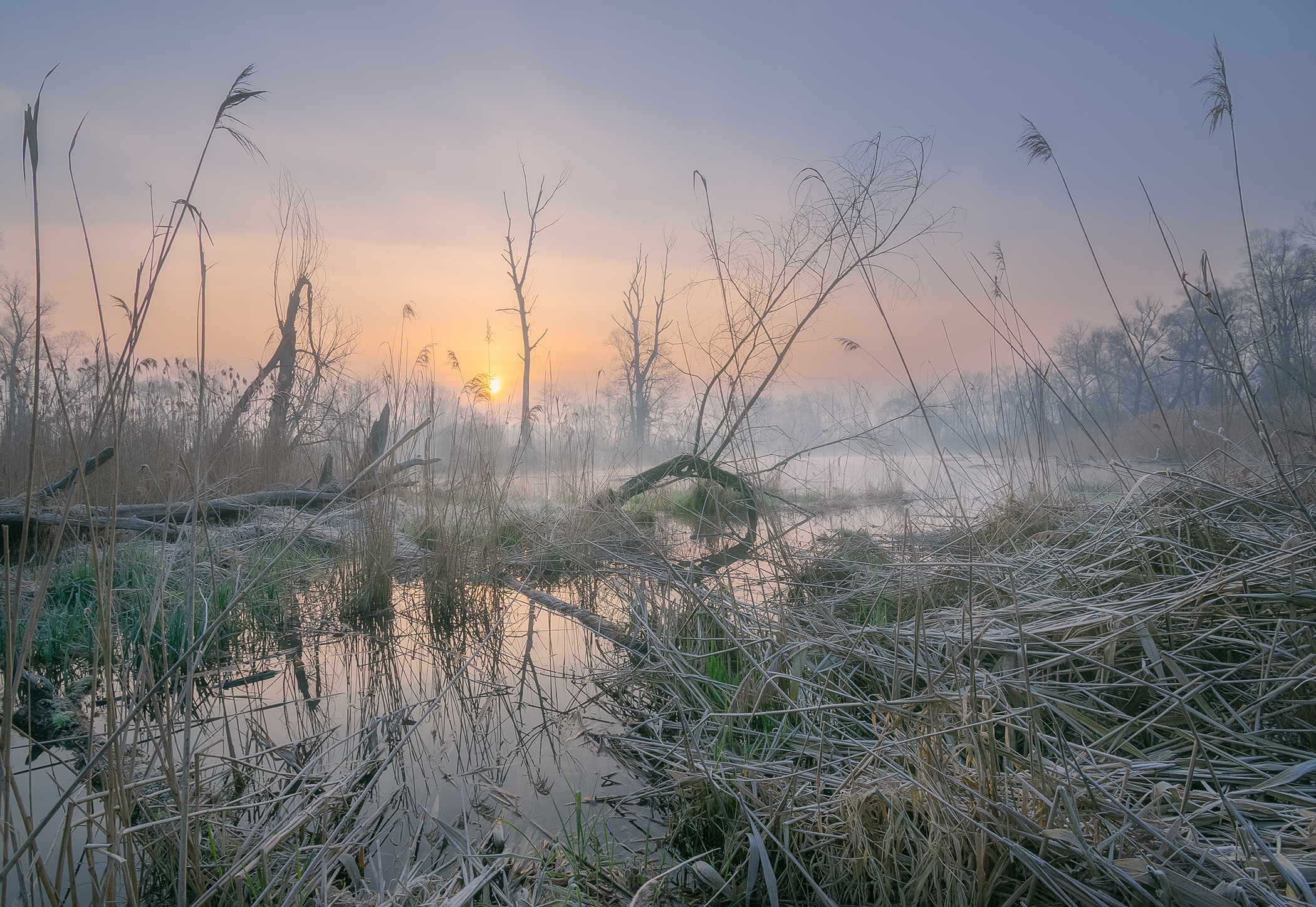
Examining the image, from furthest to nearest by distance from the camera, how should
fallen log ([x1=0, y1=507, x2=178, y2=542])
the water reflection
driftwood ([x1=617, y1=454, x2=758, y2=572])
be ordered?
driftwood ([x1=617, y1=454, x2=758, y2=572]), fallen log ([x1=0, y1=507, x2=178, y2=542]), the water reflection

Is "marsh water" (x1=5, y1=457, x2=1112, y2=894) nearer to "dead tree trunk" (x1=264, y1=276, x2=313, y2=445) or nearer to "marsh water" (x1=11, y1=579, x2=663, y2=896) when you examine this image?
"marsh water" (x1=11, y1=579, x2=663, y2=896)

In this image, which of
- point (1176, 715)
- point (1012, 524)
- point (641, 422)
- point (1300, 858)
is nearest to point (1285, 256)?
point (1012, 524)

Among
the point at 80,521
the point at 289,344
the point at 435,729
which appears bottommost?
the point at 435,729

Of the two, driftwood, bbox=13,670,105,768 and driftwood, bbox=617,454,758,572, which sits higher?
driftwood, bbox=617,454,758,572

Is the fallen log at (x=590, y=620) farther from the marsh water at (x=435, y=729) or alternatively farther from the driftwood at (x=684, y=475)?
the driftwood at (x=684, y=475)

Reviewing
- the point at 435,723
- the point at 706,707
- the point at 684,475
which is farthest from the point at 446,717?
the point at 684,475

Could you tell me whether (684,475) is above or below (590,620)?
above

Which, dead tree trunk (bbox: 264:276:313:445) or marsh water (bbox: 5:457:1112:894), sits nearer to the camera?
marsh water (bbox: 5:457:1112:894)

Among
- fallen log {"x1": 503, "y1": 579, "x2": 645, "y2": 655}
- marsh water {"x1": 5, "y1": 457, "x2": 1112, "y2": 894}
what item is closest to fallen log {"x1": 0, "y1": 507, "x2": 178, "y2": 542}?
marsh water {"x1": 5, "y1": 457, "x2": 1112, "y2": 894}

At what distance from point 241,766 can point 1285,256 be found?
32.5 feet

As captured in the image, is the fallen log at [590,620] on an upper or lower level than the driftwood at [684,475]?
lower

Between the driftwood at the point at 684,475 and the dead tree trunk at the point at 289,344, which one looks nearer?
the driftwood at the point at 684,475

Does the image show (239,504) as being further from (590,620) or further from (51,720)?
(590,620)

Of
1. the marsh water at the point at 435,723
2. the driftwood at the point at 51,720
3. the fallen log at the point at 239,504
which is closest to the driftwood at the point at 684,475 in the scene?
the marsh water at the point at 435,723
